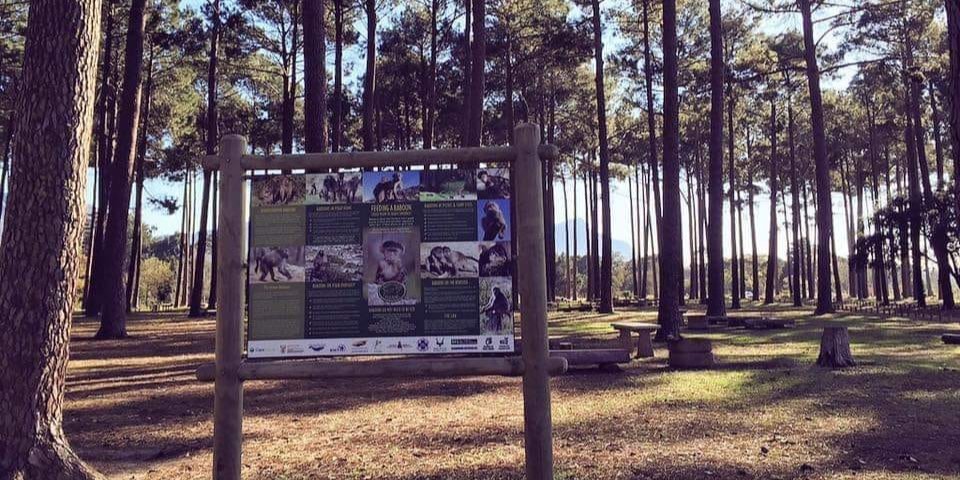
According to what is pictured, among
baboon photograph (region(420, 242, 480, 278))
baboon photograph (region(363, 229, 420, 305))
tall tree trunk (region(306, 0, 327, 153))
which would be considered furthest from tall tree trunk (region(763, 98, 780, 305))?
baboon photograph (region(363, 229, 420, 305))

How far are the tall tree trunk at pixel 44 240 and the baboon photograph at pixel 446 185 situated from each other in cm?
223

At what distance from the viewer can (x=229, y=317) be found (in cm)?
359

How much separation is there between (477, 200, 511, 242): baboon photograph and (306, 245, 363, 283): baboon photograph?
707mm

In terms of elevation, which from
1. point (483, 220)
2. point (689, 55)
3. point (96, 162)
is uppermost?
point (689, 55)

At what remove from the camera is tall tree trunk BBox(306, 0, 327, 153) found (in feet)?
29.6

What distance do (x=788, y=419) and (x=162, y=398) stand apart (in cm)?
711

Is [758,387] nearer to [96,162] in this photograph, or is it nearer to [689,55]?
[689,55]

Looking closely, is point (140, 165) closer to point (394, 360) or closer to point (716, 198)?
point (716, 198)

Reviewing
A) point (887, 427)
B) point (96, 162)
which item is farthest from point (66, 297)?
point (96, 162)

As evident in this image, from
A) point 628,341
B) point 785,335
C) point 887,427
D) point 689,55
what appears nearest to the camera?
point 887,427

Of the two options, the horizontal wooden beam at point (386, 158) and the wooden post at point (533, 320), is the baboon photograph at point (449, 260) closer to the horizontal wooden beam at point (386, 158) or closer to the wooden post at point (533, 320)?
the wooden post at point (533, 320)

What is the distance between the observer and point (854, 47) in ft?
85.6

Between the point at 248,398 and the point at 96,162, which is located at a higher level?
the point at 96,162

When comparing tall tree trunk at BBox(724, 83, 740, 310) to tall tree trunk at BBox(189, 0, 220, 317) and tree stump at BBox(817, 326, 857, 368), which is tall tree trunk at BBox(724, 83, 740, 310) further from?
tall tree trunk at BBox(189, 0, 220, 317)
